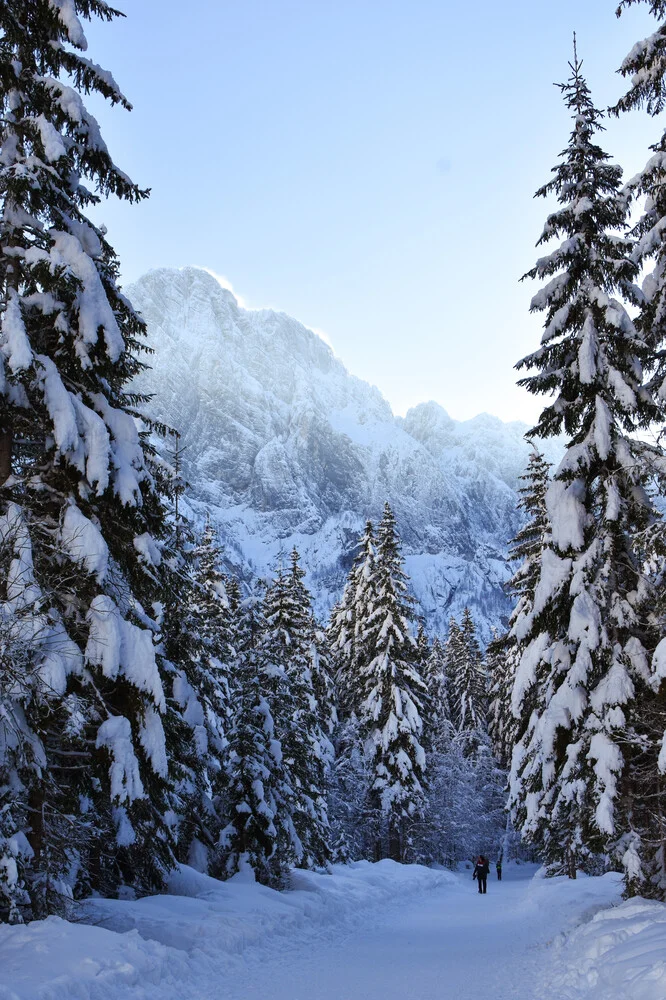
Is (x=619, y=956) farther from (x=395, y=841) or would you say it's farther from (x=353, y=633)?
(x=353, y=633)

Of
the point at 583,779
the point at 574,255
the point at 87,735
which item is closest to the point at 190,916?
the point at 87,735

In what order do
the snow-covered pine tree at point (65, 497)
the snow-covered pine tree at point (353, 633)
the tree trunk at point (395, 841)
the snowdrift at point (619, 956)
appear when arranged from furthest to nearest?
1. the snow-covered pine tree at point (353, 633)
2. the tree trunk at point (395, 841)
3. the snow-covered pine tree at point (65, 497)
4. the snowdrift at point (619, 956)

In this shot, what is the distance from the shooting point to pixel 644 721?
1227 cm

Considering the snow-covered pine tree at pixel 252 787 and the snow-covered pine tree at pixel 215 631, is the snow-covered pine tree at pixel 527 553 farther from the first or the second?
the snow-covered pine tree at pixel 215 631

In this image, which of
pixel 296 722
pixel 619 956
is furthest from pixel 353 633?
pixel 619 956

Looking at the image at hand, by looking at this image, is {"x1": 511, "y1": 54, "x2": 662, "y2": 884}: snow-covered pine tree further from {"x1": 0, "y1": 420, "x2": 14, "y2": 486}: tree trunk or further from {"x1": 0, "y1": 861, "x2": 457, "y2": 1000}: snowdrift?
{"x1": 0, "y1": 420, "x2": 14, "y2": 486}: tree trunk

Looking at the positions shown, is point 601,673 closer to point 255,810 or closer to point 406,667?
point 255,810

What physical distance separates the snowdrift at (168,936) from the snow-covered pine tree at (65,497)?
0.83 meters

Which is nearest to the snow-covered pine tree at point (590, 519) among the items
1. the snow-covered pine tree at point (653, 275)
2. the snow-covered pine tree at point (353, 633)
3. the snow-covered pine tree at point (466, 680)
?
the snow-covered pine tree at point (653, 275)

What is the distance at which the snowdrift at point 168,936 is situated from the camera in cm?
728

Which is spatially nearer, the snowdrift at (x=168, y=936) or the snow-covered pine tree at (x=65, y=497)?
the snowdrift at (x=168, y=936)

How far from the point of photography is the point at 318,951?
42.7 ft

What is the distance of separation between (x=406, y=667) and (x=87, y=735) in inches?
1037

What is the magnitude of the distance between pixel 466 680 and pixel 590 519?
47117 mm
